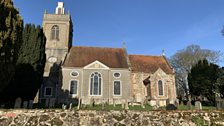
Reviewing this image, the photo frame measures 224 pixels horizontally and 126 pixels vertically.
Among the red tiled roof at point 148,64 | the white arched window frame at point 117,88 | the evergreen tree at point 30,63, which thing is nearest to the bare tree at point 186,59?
the red tiled roof at point 148,64

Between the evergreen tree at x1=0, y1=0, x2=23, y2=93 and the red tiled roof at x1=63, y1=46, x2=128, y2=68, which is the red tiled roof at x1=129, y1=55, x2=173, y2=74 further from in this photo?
the evergreen tree at x1=0, y1=0, x2=23, y2=93

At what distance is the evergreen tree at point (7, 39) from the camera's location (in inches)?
492

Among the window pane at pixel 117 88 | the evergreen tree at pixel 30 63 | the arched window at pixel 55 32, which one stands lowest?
the window pane at pixel 117 88

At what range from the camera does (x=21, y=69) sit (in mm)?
21609

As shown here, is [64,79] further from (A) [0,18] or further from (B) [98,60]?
(A) [0,18]

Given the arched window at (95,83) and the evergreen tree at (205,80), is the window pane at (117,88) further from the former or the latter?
the evergreen tree at (205,80)

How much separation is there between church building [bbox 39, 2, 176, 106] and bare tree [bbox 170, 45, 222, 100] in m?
9.11

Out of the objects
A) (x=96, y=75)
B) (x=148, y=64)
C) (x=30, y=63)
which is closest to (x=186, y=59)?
(x=148, y=64)

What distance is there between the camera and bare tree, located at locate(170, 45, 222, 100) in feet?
136

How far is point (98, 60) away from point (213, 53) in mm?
24202

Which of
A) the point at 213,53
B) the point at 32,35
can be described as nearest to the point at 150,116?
the point at 32,35

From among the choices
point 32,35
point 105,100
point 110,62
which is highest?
point 32,35

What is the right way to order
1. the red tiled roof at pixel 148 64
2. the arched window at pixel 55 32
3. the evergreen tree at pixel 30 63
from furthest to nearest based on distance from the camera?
the arched window at pixel 55 32, the red tiled roof at pixel 148 64, the evergreen tree at pixel 30 63

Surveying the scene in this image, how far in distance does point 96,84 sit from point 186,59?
71.6 ft
